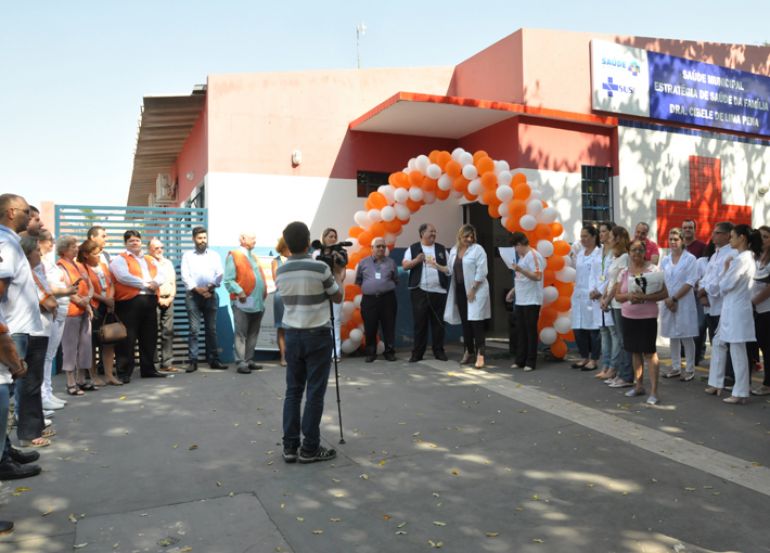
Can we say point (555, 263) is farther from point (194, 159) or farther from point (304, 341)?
point (194, 159)

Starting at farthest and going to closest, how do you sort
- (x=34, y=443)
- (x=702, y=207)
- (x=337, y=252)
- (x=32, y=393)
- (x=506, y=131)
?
(x=702, y=207) → (x=506, y=131) → (x=337, y=252) → (x=34, y=443) → (x=32, y=393)

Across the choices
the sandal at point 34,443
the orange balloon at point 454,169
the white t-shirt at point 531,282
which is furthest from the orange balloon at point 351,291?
the sandal at point 34,443

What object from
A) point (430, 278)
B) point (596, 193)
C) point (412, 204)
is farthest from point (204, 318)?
point (596, 193)

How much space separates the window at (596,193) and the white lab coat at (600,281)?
344 cm

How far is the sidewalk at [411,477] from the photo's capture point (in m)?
3.79

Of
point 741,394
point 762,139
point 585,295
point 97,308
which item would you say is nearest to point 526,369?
point 585,295

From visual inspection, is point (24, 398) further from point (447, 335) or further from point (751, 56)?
point (751, 56)

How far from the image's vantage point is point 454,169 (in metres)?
9.51

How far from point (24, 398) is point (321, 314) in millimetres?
2630

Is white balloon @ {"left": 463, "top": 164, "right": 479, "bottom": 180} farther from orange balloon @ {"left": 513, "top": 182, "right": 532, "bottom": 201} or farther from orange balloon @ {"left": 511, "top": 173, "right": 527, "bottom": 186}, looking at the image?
orange balloon @ {"left": 513, "top": 182, "right": 532, "bottom": 201}

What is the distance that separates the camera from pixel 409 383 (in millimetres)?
8016

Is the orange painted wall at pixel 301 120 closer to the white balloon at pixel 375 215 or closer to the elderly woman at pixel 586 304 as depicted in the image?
the white balloon at pixel 375 215

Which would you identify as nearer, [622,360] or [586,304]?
[622,360]

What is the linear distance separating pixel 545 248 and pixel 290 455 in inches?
199
